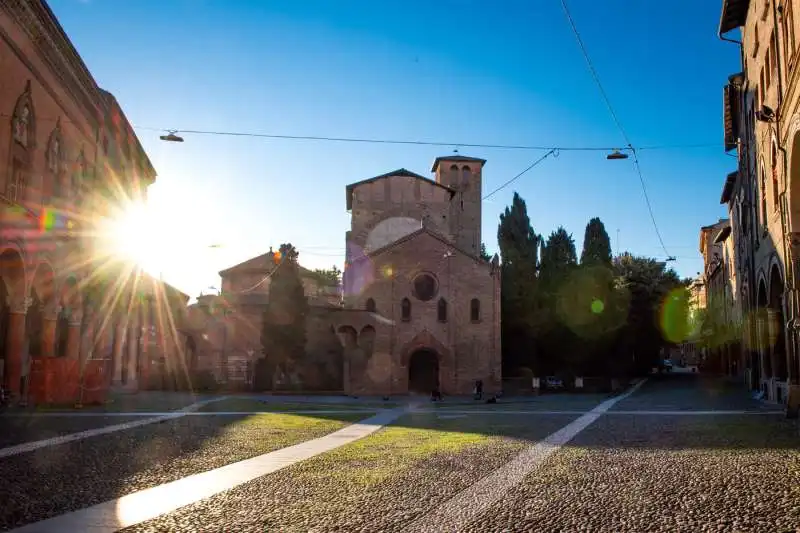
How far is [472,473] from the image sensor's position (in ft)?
28.7

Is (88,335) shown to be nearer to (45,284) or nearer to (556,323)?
(45,284)

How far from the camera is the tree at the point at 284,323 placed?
3762 cm

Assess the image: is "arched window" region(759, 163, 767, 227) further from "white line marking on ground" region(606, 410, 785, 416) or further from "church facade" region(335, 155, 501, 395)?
"church facade" region(335, 155, 501, 395)

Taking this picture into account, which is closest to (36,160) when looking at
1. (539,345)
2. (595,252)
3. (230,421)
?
(230,421)

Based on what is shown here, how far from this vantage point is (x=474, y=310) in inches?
1650

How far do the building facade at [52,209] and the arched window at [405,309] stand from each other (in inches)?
655

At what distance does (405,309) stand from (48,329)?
2210cm

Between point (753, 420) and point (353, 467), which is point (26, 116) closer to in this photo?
point (353, 467)

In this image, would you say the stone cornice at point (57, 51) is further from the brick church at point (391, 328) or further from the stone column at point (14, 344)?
the brick church at point (391, 328)

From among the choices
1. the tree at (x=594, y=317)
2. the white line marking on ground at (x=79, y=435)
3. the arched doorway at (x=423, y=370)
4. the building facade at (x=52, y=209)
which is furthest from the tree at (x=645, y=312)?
the white line marking on ground at (x=79, y=435)

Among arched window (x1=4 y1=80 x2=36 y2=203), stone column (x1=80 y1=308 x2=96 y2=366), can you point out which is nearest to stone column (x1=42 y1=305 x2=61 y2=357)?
stone column (x1=80 y1=308 x2=96 y2=366)

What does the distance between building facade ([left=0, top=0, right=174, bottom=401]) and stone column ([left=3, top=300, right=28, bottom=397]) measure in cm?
3

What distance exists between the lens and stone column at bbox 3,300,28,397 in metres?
20.2

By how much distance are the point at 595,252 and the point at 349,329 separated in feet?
76.3
